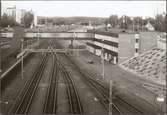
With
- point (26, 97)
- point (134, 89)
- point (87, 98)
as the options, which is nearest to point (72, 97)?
point (87, 98)

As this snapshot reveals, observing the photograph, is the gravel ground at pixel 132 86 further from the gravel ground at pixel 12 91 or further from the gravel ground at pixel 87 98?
the gravel ground at pixel 12 91

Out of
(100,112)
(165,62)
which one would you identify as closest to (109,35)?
(100,112)

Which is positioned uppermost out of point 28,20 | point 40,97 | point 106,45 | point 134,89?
point 28,20

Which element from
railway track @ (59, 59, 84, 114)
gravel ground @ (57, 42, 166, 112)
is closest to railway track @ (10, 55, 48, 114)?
railway track @ (59, 59, 84, 114)

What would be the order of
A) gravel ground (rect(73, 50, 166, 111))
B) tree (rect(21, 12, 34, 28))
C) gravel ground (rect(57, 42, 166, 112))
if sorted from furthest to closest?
tree (rect(21, 12, 34, 28)), gravel ground (rect(73, 50, 166, 111)), gravel ground (rect(57, 42, 166, 112))

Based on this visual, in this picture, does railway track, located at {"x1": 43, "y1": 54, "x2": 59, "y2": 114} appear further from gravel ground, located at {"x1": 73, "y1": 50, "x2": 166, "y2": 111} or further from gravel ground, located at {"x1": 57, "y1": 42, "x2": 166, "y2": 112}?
gravel ground, located at {"x1": 73, "y1": 50, "x2": 166, "y2": 111}

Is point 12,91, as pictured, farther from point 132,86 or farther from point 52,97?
point 132,86

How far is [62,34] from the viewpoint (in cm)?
1911

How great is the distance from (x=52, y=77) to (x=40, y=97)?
365cm

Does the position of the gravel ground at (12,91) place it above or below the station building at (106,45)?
below

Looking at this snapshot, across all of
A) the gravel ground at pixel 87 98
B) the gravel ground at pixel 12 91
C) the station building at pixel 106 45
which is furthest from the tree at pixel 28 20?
the gravel ground at pixel 87 98

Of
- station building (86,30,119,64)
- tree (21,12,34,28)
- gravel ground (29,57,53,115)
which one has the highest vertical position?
tree (21,12,34,28)

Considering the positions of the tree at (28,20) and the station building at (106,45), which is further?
the tree at (28,20)

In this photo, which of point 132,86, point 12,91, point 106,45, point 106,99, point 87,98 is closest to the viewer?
point 106,99
